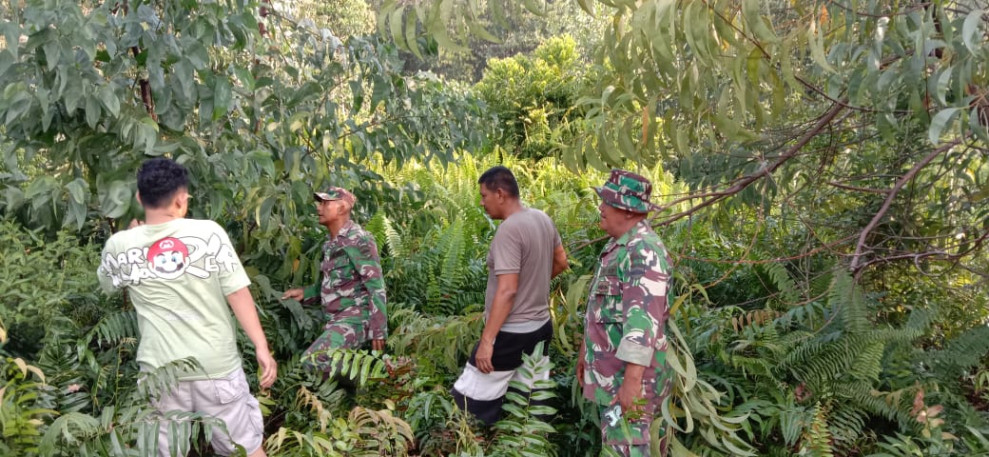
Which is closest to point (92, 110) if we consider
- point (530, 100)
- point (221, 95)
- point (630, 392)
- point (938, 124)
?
point (221, 95)

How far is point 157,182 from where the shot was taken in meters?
3.37

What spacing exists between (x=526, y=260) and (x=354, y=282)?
1261 millimetres

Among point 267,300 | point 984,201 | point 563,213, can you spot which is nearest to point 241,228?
point 267,300

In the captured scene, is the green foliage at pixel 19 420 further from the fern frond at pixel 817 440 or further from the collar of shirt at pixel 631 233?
the fern frond at pixel 817 440

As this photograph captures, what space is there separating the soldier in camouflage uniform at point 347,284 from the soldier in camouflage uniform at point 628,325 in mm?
1611

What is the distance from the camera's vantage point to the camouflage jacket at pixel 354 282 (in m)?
5.02

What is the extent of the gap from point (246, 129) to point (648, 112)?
2.50 metres

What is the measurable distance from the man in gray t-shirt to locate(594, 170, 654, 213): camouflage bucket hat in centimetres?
76

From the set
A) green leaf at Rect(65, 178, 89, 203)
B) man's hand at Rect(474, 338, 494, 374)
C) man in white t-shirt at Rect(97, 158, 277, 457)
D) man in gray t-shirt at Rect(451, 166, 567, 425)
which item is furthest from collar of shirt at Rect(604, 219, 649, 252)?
green leaf at Rect(65, 178, 89, 203)

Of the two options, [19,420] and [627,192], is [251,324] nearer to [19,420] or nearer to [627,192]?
[19,420]

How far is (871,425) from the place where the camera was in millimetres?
5000

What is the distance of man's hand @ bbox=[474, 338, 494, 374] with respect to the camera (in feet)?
14.6

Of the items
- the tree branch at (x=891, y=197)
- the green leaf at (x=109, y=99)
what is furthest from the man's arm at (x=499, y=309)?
the green leaf at (x=109, y=99)

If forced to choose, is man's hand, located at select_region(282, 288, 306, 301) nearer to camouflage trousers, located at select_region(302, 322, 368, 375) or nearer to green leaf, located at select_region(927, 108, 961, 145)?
camouflage trousers, located at select_region(302, 322, 368, 375)
